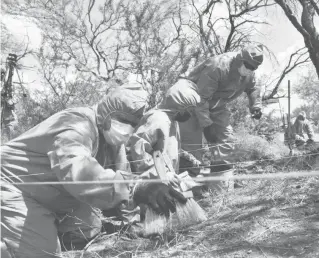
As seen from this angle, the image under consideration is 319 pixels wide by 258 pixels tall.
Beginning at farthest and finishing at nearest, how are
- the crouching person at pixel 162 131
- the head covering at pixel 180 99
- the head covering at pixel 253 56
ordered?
1. the head covering at pixel 253 56
2. the head covering at pixel 180 99
3. the crouching person at pixel 162 131

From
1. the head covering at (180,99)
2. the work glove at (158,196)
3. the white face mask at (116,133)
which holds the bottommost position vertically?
the work glove at (158,196)

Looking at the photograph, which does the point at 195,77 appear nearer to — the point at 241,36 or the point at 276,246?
the point at 276,246

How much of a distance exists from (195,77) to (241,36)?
844cm

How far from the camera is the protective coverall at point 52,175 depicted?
215cm

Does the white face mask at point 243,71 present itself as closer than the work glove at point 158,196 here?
No

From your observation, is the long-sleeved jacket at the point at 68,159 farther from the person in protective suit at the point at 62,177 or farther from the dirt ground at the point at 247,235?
the dirt ground at the point at 247,235

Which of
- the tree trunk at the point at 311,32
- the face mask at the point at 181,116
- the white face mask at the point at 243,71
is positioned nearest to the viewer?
the face mask at the point at 181,116

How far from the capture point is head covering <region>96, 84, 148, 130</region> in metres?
2.61

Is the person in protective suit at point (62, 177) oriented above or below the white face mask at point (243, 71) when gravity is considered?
below

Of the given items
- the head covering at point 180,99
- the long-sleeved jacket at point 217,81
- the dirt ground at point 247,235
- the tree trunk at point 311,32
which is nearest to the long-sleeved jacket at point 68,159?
the dirt ground at point 247,235

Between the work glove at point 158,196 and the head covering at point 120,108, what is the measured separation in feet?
1.58

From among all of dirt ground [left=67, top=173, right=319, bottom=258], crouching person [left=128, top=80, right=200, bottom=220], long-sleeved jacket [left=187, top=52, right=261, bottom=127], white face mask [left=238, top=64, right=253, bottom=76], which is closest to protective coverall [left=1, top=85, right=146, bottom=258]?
dirt ground [left=67, top=173, right=319, bottom=258]

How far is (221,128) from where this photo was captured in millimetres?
5785

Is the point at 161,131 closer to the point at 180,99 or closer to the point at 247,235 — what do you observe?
the point at 180,99
